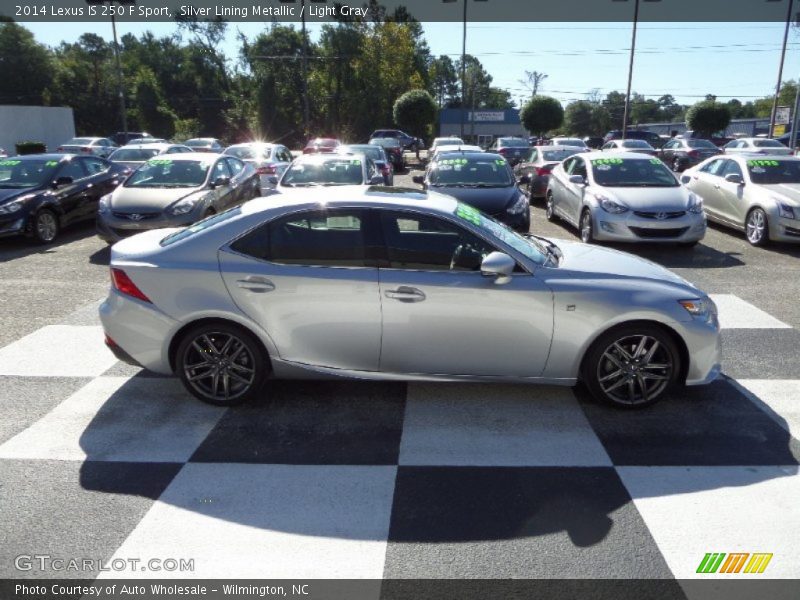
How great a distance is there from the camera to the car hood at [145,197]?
9.87 m

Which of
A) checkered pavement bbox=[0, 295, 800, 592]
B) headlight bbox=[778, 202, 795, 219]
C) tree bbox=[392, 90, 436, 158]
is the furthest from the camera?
tree bbox=[392, 90, 436, 158]

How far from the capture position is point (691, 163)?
2725cm

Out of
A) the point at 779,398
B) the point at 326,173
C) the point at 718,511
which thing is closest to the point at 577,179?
the point at 326,173

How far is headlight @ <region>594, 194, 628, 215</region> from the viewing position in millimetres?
9883

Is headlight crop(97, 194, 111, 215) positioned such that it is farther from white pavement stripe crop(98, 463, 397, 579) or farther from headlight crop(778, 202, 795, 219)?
headlight crop(778, 202, 795, 219)

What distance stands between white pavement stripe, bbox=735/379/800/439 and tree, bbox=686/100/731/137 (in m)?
40.8

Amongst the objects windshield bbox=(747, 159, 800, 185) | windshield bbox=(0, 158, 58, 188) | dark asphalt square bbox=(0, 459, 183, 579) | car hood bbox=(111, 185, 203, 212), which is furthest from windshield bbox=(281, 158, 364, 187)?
dark asphalt square bbox=(0, 459, 183, 579)

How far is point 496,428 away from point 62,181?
1035cm

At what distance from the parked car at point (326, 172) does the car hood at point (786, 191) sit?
6.88 metres

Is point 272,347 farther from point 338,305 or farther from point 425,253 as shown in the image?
point 425,253

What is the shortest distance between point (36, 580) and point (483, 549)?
6.79ft

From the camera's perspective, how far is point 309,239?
15.0ft

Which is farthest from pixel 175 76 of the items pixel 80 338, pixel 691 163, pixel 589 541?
pixel 589 541

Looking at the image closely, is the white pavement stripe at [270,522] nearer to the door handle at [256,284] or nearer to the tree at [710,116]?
the door handle at [256,284]
